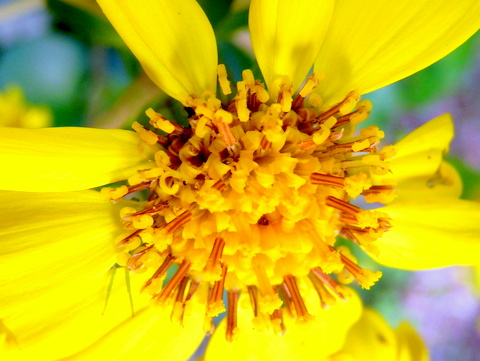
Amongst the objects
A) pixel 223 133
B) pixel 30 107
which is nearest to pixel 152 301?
pixel 223 133

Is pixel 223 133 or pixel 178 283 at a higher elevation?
pixel 223 133

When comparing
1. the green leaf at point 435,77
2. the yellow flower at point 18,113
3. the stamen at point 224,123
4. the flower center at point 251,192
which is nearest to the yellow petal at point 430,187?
the flower center at point 251,192

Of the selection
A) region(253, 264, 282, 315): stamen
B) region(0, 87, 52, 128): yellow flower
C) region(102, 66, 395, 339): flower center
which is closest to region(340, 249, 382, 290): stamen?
region(102, 66, 395, 339): flower center

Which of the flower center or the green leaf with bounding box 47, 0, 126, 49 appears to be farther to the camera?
the green leaf with bounding box 47, 0, 126, 49

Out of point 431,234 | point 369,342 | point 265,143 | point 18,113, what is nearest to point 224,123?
point 265,143

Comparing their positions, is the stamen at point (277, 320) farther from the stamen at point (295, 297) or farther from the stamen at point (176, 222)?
the stamen at point (176, 222)

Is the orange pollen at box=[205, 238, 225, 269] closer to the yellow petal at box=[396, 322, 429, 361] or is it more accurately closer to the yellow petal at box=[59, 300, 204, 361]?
the yellow petal at box=[59, 300, 204, 361]

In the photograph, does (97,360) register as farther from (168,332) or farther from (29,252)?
(29,252)
